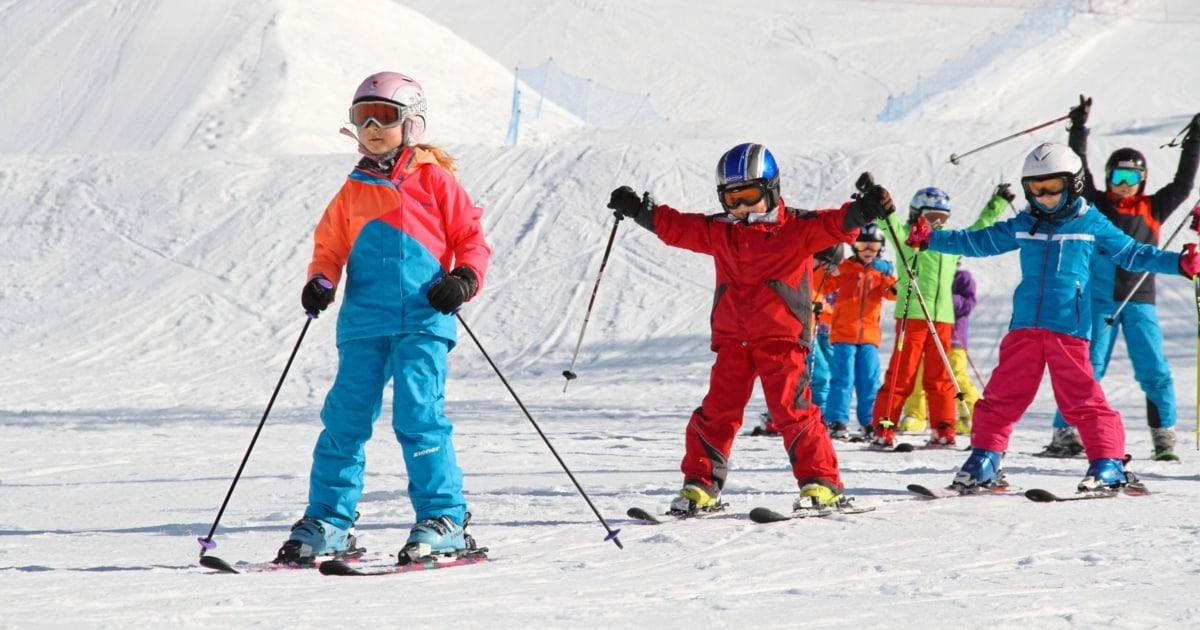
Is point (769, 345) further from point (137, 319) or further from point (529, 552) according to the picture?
point (137, 319)

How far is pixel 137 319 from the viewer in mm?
17734

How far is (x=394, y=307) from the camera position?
15.3ft

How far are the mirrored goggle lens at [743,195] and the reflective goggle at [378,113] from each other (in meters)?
1.56

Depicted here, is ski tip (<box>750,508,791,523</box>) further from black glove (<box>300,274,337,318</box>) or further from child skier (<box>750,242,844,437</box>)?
child skier (<box>750,242,844,437</box>)

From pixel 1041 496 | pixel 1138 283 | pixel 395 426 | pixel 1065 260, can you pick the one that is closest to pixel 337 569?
pixel 395 426

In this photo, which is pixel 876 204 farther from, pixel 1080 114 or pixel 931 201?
pixel 931 201

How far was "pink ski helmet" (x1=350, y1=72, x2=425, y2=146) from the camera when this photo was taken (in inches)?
188

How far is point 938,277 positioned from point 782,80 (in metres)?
35.9

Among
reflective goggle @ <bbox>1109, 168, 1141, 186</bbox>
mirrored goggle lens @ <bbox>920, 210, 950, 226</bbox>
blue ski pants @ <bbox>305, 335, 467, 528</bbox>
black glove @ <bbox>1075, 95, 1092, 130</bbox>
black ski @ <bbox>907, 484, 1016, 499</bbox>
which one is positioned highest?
black glove @ <bbox>1075, 95, 1092, 130</bbox>

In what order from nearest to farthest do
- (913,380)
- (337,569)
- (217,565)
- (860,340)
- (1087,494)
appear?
(337,569), (217,565), (1087,494), (913,380), (860,340)

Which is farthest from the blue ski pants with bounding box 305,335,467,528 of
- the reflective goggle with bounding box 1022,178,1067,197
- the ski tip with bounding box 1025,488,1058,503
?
→ the reflective goggle with bounding box 1022,178,1067,197

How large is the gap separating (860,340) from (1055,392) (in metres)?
4.03

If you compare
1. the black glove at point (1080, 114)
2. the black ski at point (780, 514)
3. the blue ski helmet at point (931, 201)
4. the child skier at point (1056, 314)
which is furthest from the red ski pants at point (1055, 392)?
the blue ski helmet at point (931, 201)

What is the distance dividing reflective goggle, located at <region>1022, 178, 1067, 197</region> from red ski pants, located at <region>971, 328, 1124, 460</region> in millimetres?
619
